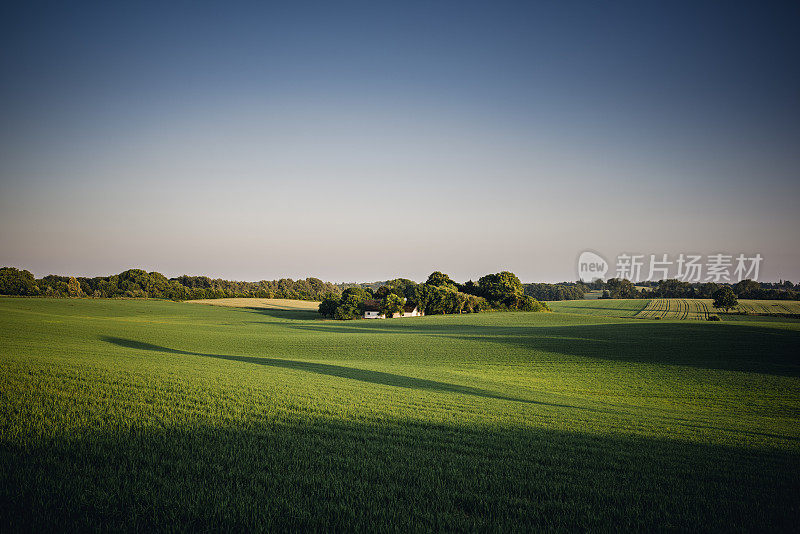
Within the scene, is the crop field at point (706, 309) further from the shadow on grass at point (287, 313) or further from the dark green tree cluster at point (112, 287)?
the dark green tree cluster at point (112, 287)

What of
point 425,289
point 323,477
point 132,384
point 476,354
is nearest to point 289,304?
point 425,289

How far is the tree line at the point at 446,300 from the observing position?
7919 cm

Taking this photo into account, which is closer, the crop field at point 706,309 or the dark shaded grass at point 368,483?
the dark shaded grass at point 368,483

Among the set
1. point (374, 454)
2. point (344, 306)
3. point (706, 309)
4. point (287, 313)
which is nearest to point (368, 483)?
point (374, 454)

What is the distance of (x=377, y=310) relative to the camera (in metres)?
81.7

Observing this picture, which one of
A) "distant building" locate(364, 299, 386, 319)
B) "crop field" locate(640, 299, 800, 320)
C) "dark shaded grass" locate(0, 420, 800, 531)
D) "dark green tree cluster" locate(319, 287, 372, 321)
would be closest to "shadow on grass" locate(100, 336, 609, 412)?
"dark shaded grass" locate(0, 420, 800, 531)

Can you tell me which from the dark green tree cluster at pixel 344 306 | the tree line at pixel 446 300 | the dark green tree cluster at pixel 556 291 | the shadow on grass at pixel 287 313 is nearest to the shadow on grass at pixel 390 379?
the dark green tree cluster at pixel 344 306

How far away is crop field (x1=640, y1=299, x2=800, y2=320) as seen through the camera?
71875 millimetres

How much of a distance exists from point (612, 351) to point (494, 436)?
27.1 metres

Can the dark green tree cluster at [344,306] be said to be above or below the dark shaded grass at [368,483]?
below

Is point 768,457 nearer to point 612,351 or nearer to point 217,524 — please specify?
point 217,524

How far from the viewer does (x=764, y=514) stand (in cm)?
511

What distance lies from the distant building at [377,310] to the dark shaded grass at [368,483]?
236 feet

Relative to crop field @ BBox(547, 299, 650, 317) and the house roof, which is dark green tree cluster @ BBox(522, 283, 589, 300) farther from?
the house roof
